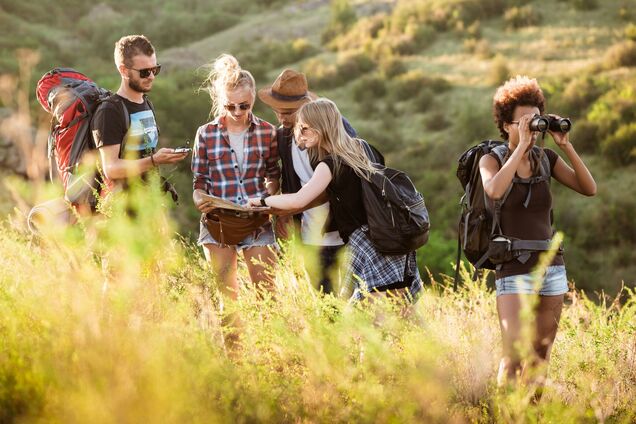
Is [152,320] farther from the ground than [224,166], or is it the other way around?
[224,166]

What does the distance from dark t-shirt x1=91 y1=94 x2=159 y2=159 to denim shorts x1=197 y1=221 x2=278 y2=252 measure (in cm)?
59

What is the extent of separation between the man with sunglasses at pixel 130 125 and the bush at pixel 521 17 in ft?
80.2

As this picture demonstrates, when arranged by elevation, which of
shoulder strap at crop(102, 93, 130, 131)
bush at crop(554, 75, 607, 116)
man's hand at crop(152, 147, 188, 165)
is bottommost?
bush at crop(554, 75, 607, 116)

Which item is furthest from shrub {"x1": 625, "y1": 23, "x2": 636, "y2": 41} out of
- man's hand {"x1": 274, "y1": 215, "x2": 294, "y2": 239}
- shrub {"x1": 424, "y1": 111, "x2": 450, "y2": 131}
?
man's hand {"x1": 274, "y1": 215, "x2": 294, "y2": 239}

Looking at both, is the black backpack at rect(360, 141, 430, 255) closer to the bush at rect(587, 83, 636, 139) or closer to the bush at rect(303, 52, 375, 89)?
the bush at rect(587, 83, 636, 139)

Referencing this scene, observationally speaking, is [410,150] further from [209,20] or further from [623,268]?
[209,20]

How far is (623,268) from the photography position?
45.9 feet

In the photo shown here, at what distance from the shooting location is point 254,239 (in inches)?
192

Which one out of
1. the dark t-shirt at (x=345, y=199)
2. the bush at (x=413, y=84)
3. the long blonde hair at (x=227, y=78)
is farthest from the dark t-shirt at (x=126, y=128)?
the bush at (x=413, y=84)

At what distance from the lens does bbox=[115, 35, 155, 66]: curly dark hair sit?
15.4 ft

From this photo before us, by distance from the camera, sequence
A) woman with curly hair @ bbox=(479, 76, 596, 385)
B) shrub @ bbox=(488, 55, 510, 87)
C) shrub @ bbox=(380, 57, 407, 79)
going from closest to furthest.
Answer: woman with curly hair @ bbox=(479, 76, 596, 385), shrub @ bbox=(488, 55, 510, 87), shrub @ bbox=(380, 57, 407, 79)

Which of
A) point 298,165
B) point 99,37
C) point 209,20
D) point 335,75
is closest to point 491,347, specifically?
point 298,165

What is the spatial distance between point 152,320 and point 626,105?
59.4ft

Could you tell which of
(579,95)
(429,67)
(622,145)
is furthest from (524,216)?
(429,67)
